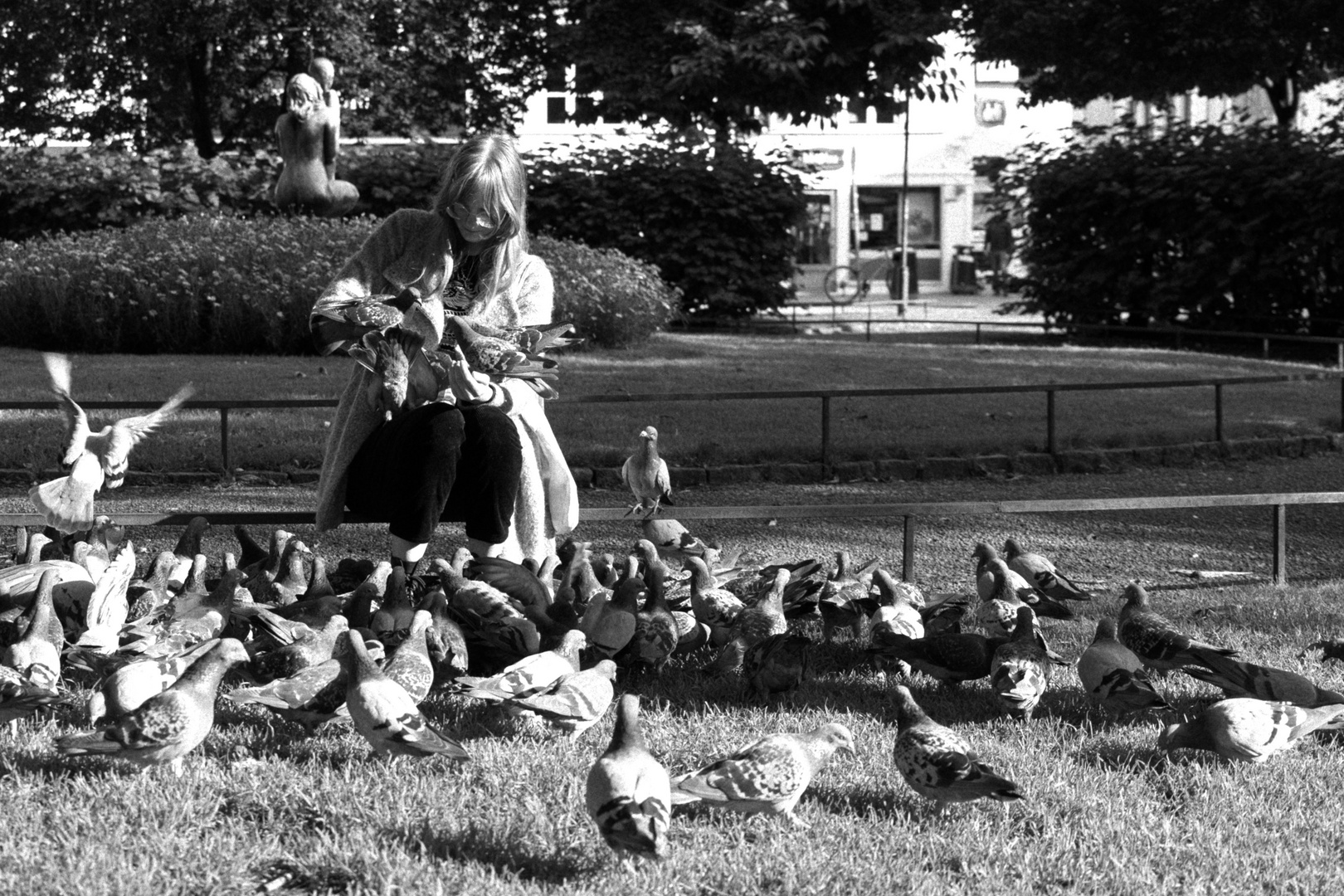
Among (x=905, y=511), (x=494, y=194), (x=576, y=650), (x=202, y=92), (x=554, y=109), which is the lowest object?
(x=576, y=650)

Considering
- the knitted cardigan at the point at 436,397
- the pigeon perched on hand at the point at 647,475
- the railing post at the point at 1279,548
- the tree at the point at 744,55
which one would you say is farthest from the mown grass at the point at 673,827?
the tree at the point at 744,55

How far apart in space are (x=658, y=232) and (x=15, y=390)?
38.2 ft

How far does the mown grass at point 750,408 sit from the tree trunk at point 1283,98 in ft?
24.2

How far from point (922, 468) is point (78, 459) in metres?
6.03

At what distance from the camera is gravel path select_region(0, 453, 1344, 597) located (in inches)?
332

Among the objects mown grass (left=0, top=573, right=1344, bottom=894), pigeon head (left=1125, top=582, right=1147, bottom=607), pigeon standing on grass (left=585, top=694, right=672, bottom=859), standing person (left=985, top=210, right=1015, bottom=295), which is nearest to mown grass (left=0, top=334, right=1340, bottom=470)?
→ pigeon head (left=1125, top=582, right=1147, bottom=607)

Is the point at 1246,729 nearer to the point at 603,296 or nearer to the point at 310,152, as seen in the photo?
the point at 603,296

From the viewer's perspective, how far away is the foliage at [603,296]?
56.4 ft

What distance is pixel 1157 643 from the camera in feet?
18.6

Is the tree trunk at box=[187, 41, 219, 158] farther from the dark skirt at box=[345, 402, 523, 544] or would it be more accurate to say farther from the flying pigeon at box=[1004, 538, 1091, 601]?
the flying pigeon at box=[1004, 538, 1091, 601]

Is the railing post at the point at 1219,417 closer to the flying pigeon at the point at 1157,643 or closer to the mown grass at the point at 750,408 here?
the mown grass at the point at 750,408

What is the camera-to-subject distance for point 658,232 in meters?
23.1

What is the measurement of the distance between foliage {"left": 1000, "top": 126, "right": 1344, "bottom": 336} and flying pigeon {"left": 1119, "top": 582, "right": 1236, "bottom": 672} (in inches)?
621

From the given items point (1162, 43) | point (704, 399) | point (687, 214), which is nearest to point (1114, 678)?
point (704, 399)
